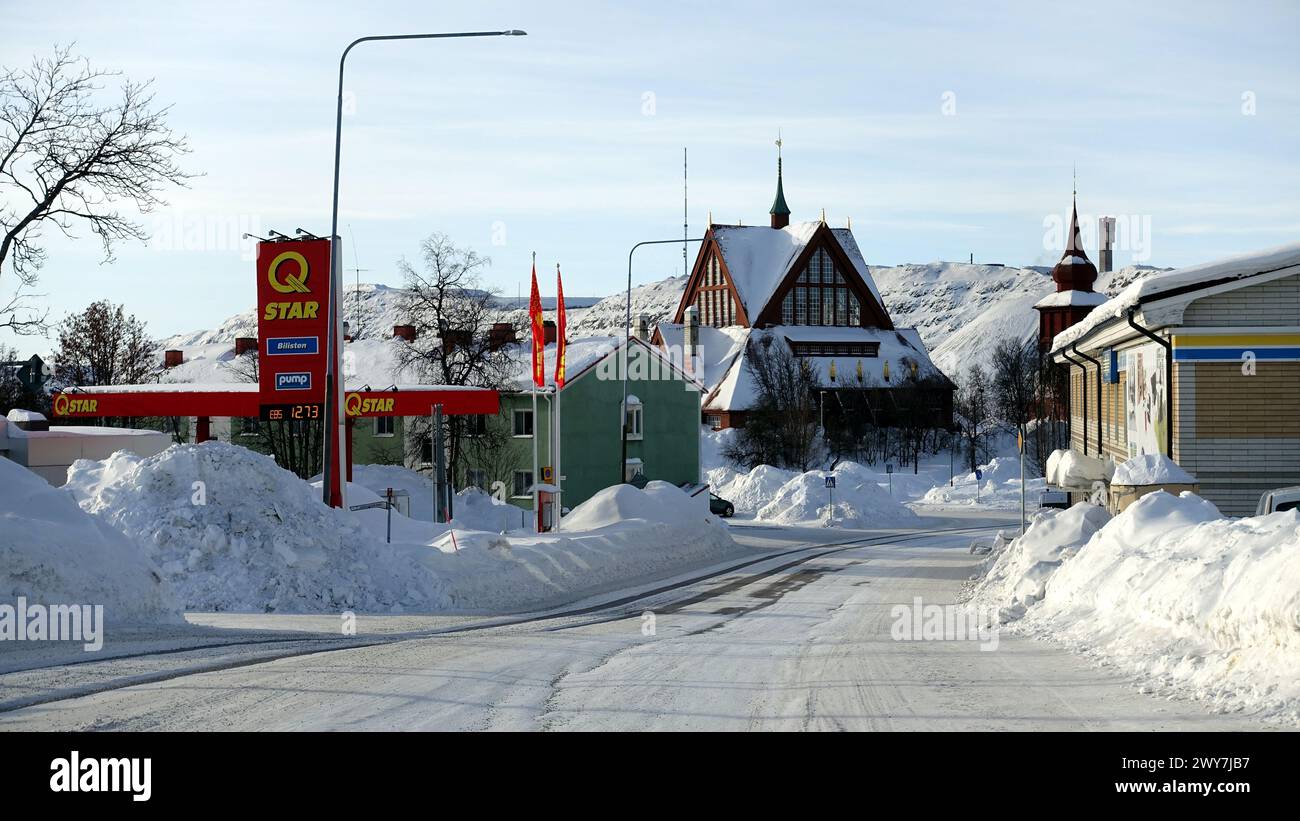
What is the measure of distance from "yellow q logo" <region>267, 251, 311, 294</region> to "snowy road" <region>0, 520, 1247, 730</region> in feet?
37.6

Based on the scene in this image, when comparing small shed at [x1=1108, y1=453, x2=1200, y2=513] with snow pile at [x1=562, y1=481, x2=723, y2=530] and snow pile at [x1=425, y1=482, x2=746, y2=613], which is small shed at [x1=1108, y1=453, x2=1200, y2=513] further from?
snow pile at [x1=562, y1=481, x2=723, y2=530]

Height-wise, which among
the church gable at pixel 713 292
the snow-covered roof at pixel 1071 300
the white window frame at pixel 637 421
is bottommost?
the white window frame at pixel 637 421

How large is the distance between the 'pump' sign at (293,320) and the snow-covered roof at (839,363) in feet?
202

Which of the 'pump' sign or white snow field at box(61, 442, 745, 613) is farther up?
the 'pump' sign

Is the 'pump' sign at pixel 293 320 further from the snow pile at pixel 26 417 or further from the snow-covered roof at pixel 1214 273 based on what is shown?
the snow-covered roof at pixel 1214 273

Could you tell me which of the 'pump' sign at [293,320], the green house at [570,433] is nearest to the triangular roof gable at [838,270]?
the green house at [570,433]

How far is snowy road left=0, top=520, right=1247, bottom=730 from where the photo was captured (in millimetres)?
8195

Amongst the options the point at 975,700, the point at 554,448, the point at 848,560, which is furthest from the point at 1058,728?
the point at 554,448

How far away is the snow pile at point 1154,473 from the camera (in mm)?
20062

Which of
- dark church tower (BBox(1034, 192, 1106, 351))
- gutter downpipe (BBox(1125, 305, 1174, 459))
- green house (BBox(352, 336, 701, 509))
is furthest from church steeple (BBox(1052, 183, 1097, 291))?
gutter downpipe (BBox(1125, 305, 1174, 459))

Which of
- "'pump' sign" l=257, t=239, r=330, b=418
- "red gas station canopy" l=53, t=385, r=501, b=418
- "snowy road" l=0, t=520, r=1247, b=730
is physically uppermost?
"'pump' sign" l=257, t=239, r=330, b=418

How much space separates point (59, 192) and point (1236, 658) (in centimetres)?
2962
